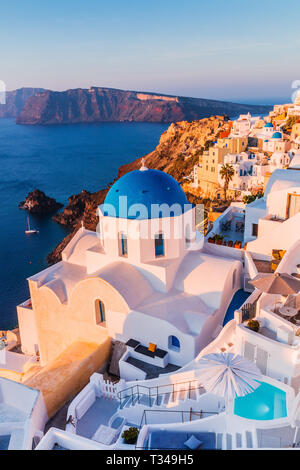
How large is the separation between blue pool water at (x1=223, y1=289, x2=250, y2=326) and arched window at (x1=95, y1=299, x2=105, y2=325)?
5157 millimetres

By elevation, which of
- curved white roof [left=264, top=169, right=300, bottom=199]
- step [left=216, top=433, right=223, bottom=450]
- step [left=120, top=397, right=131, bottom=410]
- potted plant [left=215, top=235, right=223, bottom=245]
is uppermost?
curved white roof [left=264, top=169, right=300, bottom=199]

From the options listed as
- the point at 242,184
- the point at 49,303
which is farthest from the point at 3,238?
the point at 49,303

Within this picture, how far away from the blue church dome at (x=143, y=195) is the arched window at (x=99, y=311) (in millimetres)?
3792

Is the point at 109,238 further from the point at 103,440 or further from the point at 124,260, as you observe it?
the point at 103,440

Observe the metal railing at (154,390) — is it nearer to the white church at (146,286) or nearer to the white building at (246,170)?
the white church at (146,286)

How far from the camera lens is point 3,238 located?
53219 mm

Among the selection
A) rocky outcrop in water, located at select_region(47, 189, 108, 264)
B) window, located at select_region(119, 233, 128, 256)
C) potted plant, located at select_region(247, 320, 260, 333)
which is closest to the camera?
potted plant, located at select_region(247, 320, 260, 333)

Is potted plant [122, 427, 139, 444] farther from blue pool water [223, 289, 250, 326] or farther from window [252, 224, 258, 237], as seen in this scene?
window [252, 224, 258, 237]

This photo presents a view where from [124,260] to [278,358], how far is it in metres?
7.99

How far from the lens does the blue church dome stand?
1526 centimetres

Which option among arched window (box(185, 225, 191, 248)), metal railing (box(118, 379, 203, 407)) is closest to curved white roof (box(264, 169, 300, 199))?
arched window (box(185, 225, 191, 248))

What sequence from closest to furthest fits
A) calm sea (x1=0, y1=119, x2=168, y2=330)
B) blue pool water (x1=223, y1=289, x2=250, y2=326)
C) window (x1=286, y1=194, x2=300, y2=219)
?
blue pool water (x1=223, y1=289, x2=250, y2=326)
window (x1=286, y1=194, x2=300, y2=219)
calm sea (x1=0, y1=119, x2=168, y2=330)

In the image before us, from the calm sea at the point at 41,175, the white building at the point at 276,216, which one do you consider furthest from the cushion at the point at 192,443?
the calm sea at the point at 41,175

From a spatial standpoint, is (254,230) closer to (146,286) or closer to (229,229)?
(229,229)
